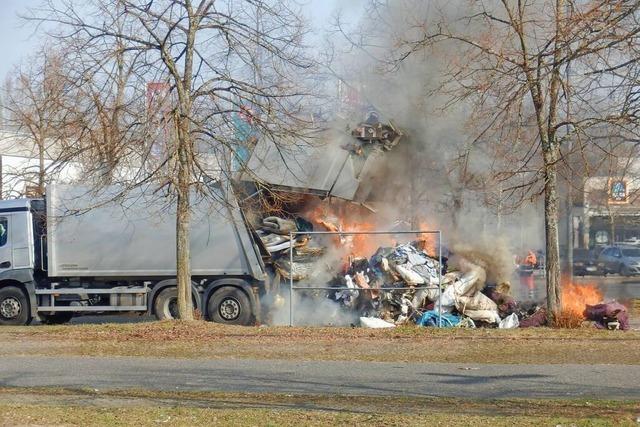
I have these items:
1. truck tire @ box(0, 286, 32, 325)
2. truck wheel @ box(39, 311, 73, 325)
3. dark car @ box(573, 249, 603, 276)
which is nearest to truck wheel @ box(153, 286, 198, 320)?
truck wheel @ box(39, 311, 73, 325)

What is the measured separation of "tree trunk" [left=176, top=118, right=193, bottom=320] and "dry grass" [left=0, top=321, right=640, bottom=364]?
534mm

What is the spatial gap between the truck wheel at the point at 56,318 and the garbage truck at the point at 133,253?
0.08 metres

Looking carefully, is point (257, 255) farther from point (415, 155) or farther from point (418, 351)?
point (418, 351)

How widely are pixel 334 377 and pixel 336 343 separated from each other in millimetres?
2954

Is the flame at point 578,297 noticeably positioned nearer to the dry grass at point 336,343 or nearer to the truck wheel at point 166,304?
the dry grass at point 336,343

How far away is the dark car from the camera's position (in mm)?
34006

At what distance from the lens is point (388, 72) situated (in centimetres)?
1700

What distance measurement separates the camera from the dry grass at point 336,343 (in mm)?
12336

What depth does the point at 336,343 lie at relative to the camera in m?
13.6

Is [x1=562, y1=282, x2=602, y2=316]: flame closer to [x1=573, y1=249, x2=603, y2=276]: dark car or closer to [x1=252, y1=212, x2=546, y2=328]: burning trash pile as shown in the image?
[x1=252, y1=212, x2=546, y2=328]: burning trash pile

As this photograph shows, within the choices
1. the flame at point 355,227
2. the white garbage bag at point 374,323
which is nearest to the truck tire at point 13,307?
the flame at point 355,227

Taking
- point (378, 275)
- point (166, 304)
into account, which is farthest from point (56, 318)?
point (378, 275)

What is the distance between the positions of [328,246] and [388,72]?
387 cm

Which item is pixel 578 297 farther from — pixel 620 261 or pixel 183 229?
pixel 620 261
